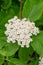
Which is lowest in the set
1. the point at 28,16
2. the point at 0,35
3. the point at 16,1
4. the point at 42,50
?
the point at 42,50

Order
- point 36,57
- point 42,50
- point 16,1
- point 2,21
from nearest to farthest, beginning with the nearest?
point 42,50, point 2,21, point 36,57, point 16,1

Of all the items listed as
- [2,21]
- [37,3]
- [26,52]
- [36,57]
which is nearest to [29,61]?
[36,57]

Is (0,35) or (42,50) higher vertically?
(0,35)

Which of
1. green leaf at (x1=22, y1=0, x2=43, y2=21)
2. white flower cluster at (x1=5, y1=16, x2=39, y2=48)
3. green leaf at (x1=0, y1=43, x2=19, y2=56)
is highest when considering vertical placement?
green leaf at (x1=22, y1=0, x2=43, y2=21)

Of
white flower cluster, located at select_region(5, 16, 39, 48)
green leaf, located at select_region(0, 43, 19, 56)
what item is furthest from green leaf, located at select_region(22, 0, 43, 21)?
green leaf, located at select_region(0, 43, 19, 56)

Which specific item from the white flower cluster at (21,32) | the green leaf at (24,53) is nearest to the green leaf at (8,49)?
the white flower cluster at (21,32)

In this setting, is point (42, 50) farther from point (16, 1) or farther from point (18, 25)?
point (16, 1)

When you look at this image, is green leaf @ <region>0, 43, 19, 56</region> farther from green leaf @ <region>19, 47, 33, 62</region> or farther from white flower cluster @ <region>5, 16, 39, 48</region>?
green leaf @ <region>19, 47, 33, 62</region>
